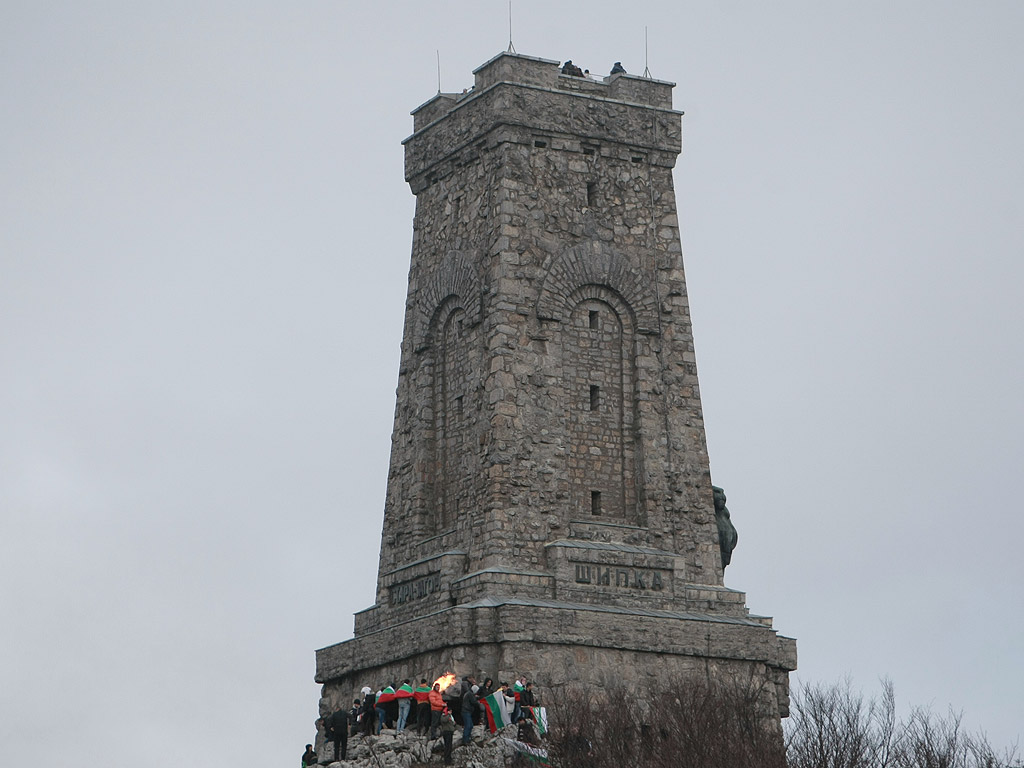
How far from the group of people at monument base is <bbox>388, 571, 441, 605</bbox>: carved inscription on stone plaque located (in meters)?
3.36

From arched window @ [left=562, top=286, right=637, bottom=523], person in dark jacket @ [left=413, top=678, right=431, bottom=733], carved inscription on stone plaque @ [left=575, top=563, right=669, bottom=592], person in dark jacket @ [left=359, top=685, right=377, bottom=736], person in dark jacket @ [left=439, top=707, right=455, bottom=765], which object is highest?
arched window @ [left=562, top=286, right=637, bottom=523]

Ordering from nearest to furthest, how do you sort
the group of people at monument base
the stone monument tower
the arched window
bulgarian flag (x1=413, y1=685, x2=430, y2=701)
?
the group of people at monument base → bulgarian flag (x1=413, y1=685, x2=430, y2=701) → the stone monument tower → the arched window

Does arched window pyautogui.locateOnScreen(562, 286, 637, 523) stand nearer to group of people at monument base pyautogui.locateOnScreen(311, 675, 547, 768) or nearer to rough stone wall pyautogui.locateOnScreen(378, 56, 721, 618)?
rough stone wall pyautogui.locateOnScreen(378, 56, 721, 618)

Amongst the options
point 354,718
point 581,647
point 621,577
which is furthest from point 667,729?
point 354,718

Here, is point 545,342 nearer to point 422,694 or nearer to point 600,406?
point 600,406

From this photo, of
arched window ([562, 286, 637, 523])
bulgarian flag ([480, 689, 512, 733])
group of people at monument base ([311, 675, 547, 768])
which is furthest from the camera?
arched window ([562, 286, 637, 523])

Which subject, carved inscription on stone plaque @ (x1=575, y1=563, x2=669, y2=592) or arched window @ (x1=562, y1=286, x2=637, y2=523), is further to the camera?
arched window @ (x1=562, y1=286, x2=637, y2=523)

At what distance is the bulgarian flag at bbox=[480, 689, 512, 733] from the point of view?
49.3 metres

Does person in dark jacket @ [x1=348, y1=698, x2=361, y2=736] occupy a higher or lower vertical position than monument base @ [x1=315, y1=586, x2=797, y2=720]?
lower

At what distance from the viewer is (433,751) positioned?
48.5 metres

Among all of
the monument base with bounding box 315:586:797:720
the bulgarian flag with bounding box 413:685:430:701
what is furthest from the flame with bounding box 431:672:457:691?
the monument base with bounding box 315:586:797:720

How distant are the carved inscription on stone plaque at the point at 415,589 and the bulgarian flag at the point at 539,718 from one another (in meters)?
5.87

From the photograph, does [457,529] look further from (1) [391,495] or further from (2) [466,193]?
(2) [466,193]

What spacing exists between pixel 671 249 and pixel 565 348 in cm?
358
